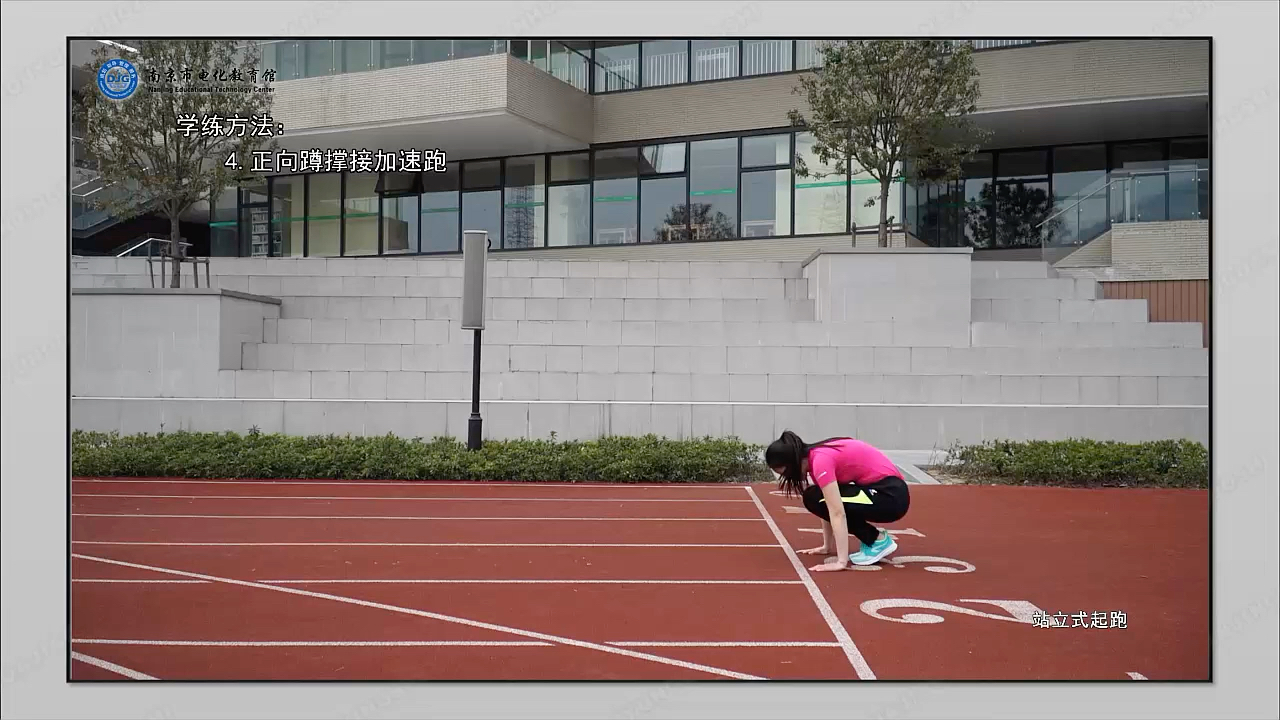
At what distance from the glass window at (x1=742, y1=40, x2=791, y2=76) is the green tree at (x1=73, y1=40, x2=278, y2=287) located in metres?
11.3

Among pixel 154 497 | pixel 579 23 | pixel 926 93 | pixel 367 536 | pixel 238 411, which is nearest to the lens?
pixel 579 23

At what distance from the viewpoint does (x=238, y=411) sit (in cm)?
1412

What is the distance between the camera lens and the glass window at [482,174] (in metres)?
20.1

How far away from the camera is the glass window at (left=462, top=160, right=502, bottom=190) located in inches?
791

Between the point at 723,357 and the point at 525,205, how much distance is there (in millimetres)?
8406

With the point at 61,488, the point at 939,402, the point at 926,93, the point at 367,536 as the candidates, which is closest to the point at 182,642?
the point at 61,488

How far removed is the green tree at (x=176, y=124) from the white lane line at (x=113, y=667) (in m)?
2.78

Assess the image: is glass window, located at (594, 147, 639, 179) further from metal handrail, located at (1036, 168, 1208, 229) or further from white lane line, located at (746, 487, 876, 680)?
white lane line, located at (746, 487, 876, 680)

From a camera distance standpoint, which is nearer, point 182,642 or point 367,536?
point 182,642

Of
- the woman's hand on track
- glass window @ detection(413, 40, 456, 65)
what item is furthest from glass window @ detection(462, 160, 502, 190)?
the woman's hand on track

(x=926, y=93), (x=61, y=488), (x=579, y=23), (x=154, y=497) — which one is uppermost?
(x=926, y=93)

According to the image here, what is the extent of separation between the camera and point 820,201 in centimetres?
2142

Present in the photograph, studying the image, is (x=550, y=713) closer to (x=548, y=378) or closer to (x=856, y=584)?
(x=856, y=584)

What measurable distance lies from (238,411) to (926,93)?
437 inches
